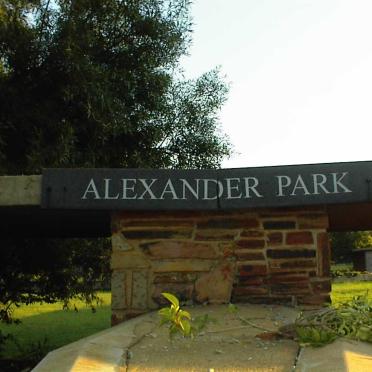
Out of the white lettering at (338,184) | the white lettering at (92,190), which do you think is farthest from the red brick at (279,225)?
the white lettering at (92,190)

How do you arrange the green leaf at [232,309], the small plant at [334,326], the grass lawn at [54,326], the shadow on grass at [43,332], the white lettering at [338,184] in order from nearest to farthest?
the small plant at [334,326], the green leaf at [232,309], the white lettering at [338,184], the shadow on grass at [43,332], the grass lawn at [54,326]

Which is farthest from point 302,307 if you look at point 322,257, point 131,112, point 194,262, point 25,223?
point 131,112

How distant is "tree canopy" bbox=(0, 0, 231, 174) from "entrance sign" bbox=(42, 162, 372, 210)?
3051 millimetres

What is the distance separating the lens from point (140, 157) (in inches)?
360

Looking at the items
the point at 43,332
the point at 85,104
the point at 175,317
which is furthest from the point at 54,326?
the point at 175,317

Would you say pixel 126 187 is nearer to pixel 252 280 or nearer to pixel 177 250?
pixel 177 250

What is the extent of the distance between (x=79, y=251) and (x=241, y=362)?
265 inches

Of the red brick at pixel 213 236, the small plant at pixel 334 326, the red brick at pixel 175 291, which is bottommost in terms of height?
the small plant at pixel 334 326

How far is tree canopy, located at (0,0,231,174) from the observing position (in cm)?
841

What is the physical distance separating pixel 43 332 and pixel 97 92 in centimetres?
649

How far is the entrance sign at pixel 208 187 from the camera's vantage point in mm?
4820

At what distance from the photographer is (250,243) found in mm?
4957

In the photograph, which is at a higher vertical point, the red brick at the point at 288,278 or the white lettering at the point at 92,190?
the white lettering at the point at 92,190

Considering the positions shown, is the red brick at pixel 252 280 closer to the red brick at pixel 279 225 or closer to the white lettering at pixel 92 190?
the red brick at pixel 279 225
